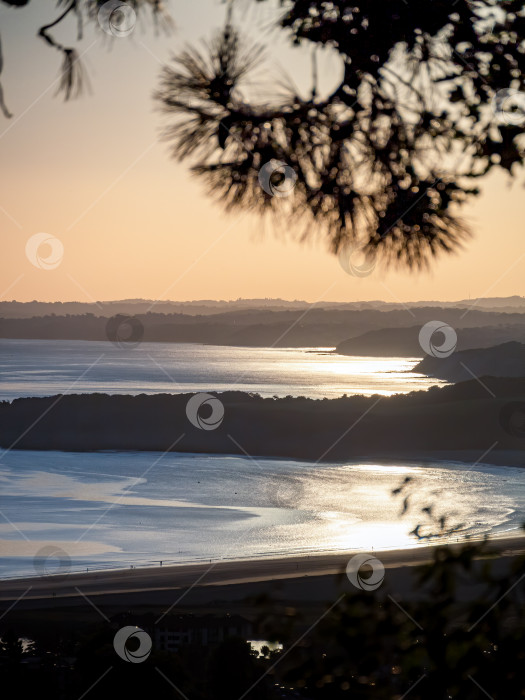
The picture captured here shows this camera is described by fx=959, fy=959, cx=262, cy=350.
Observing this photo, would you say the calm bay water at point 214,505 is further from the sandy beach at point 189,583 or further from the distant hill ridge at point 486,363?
the distant hill ridge at point 486,363

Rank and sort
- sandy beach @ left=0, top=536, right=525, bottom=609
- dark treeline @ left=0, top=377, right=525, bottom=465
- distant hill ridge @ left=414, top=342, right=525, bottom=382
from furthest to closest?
distant hill ridge @ left=414, top=342, right=525, bottom=382, dark treeline @ left=0, top=377, right=525, bottom=465, sandy beach @ left=0, top=536, right=525, bottom=609

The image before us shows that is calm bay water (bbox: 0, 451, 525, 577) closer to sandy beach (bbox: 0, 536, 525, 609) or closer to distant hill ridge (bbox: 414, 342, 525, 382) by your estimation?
sandy beach (bbox: 0, 536, 525, 609)

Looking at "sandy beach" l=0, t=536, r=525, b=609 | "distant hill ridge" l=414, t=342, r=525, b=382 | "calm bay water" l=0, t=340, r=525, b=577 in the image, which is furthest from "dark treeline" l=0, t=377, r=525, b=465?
"distant hill ridge" l=414, t=342, r=525, b=382

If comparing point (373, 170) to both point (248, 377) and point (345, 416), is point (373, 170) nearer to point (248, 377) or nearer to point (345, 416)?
point (345, 416)

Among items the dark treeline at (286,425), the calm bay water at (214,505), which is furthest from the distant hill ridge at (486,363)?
the calm bay water at (214,505)

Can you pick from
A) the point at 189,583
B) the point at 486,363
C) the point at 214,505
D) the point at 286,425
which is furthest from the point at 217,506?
the point at 486,363

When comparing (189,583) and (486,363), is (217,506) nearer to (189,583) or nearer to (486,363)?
(189,583)

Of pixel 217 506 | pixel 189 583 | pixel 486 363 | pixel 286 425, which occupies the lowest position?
pixel 189 583

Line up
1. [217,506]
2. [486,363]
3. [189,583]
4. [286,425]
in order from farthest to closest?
[486,363] < [286,425] < [217,506] < [189,583]

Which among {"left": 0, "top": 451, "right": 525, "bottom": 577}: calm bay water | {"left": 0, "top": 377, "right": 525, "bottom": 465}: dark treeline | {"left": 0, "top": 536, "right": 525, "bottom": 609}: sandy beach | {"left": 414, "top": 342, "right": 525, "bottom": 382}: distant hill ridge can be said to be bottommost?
{"left": 0, "top": 536, "right": 525, "bottom": 609}: sandy beach

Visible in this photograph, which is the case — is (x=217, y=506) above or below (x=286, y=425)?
below
